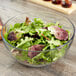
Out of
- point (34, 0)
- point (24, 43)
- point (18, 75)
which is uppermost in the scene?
point (34, 0)

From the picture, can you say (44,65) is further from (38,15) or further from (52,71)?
(38,15)

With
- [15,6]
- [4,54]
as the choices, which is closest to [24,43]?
[4,54]

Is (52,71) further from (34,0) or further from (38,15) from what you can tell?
(34,0)

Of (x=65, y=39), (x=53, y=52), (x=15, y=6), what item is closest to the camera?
(x=53, y=52)

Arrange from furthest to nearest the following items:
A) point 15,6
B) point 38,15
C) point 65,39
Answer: point 15,6 → point 38,15 → point 65,39

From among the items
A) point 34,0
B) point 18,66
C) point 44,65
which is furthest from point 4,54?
point 34,0

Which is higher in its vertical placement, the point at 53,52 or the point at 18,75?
the point at 53,52

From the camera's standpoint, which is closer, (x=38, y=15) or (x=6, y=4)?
(x=38, y=15)
